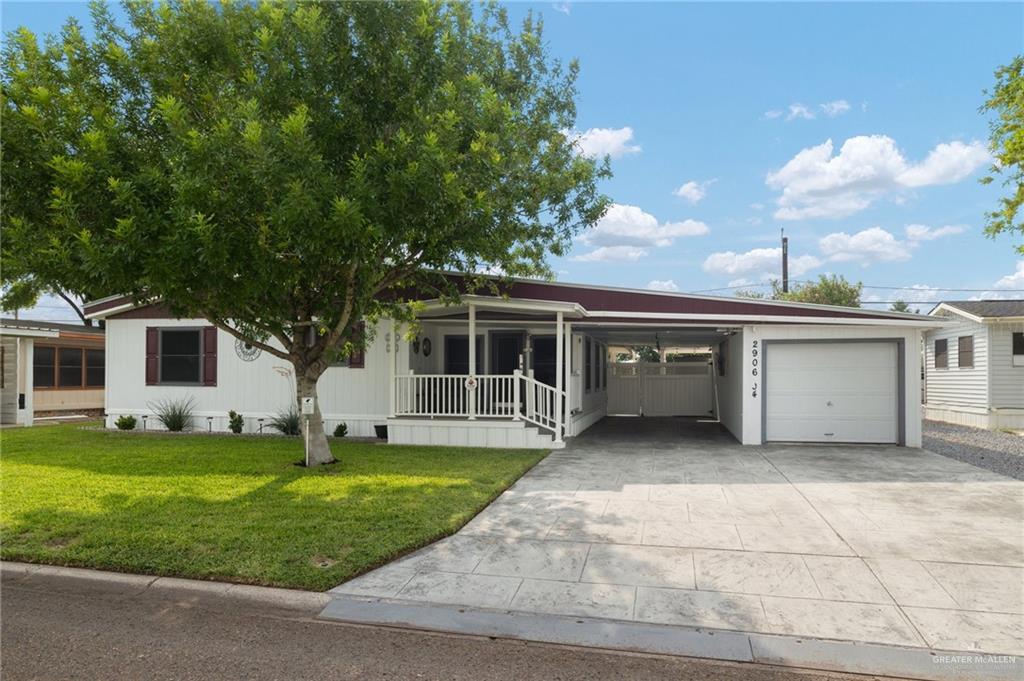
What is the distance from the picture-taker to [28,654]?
11.9ft

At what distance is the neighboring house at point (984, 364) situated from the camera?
15820 millimetres

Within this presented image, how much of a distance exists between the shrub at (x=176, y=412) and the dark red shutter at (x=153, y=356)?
61 cm

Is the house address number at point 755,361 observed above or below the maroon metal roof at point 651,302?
below

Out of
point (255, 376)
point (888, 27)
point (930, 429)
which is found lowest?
point (930, 429)

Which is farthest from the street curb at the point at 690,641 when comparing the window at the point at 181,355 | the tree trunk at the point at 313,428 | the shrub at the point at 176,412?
the window at the point at 181,355

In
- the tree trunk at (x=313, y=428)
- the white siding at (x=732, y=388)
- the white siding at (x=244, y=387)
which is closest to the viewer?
the tree trunk at (x=313, y=428)

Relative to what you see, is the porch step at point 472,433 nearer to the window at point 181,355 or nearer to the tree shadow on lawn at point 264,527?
the tree shadow on lawn at point 264,527

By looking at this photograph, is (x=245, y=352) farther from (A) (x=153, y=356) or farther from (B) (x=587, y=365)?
(B) (x=587, y=365)

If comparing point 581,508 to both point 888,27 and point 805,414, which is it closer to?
point 805,414

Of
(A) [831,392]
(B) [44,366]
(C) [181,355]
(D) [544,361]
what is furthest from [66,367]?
(A) [831,392]

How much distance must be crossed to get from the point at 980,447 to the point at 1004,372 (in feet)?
16.8

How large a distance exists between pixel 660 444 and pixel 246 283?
8.54 metres

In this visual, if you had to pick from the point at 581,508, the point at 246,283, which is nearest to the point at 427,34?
the point at 246,283

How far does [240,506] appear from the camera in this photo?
6.63 m
